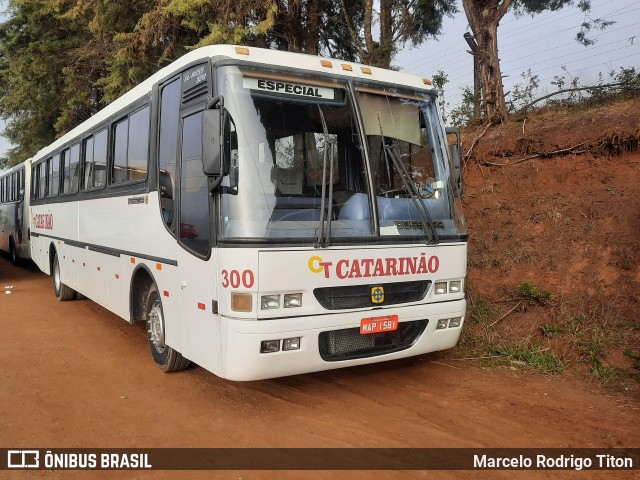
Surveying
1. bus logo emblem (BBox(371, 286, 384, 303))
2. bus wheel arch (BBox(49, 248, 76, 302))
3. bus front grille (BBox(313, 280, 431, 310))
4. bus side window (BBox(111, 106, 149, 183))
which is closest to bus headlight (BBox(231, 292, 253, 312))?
bus front grille (BBox(313, 280, 431, 310))

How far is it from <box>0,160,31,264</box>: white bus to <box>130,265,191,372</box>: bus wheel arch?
1003cm

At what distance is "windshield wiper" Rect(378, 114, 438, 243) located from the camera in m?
5.25

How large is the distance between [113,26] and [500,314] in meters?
13.5

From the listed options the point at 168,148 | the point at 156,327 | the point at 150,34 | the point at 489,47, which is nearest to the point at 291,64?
the point at 168,148

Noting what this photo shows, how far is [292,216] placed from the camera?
15.2 feet

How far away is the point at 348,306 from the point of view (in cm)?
485

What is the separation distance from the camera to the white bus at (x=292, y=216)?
4504 millimetres

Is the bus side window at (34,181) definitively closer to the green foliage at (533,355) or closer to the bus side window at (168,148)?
the bus side window at (168,148)

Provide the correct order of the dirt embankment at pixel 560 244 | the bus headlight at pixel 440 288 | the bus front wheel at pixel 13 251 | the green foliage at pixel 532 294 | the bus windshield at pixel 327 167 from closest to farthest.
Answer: the bus windshield at pixel 327 167 < the bus headlight at pixel 440 288 < the dirt embankment at pixel 560 244 < the green foliage at pixel 532 294 < the bus front wheel at pixel 13 251

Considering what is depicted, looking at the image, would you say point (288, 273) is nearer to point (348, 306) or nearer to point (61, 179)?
point (348, 306)

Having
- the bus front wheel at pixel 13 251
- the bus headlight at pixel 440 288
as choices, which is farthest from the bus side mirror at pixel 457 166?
the bus front wheel at pixel 13 251

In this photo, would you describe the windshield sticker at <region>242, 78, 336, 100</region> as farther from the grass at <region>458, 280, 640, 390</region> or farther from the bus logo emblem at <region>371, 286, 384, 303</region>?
the grass at <region>458, 280, 640, 390</region>

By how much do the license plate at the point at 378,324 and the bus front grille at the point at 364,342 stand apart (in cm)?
7

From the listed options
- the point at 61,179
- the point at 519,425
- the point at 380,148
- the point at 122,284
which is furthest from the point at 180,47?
the point at 519,425
